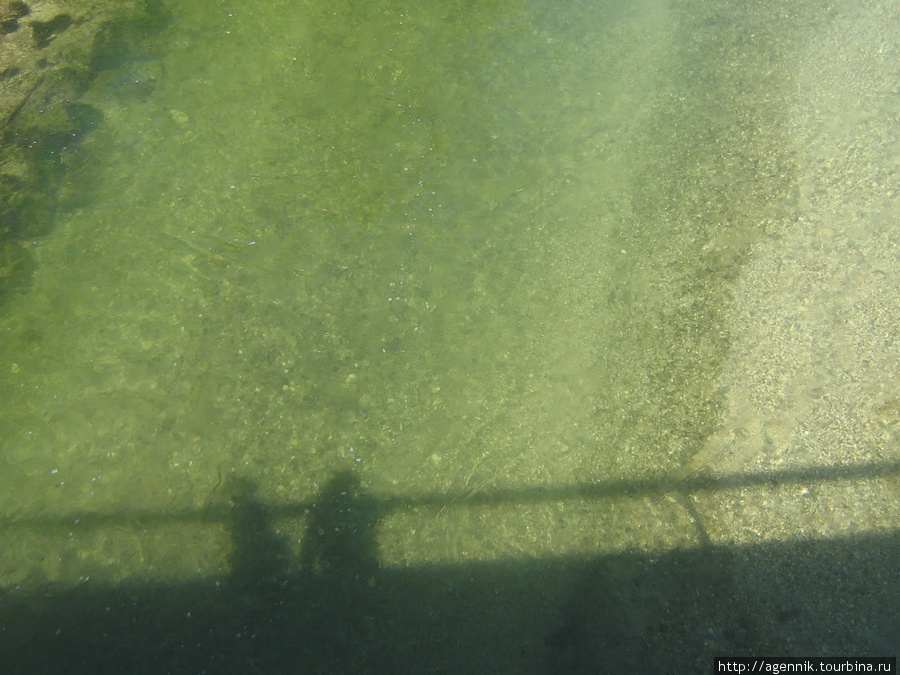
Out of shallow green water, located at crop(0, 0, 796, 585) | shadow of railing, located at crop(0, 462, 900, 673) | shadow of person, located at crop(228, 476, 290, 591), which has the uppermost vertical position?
shallow green water, located at crop(0, 0, 796, 585)

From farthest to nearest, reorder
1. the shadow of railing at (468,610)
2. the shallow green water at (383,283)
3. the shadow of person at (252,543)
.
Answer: the shallow green water at (383,283)
the shadow of person at (252,543)
the shadow of railing at (468,610)

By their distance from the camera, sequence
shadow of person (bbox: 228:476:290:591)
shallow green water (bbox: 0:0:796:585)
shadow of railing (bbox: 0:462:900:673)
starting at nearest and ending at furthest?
shadow of railing (bbox: 0:462:900:673) < shadow of person (bbox: 228:476:290:591) < shallow green water (bbox: 0:0:796:585)

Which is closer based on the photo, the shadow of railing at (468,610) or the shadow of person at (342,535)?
the shadow of railing at (468,610)

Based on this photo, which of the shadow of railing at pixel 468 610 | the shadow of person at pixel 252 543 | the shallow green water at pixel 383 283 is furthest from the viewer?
the shallow green water at pixel 383 283

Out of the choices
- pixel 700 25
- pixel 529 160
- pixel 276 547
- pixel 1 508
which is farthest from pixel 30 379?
pixel 700 25

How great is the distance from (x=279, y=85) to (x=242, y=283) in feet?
3.78

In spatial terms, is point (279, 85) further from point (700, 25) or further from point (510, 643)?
point (510, 643)

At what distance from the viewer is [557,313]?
8.31 ft

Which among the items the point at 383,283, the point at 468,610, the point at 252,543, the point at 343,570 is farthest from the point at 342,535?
the point at 383,283

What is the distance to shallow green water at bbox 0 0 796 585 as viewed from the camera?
86.3 inches

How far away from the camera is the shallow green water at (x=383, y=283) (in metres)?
2.19

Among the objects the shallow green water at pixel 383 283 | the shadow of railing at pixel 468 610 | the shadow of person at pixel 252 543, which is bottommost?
the shadow of railing at pixel 468 610

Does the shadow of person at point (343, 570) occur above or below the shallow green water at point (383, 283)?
below

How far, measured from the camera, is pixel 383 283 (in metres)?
2.61
